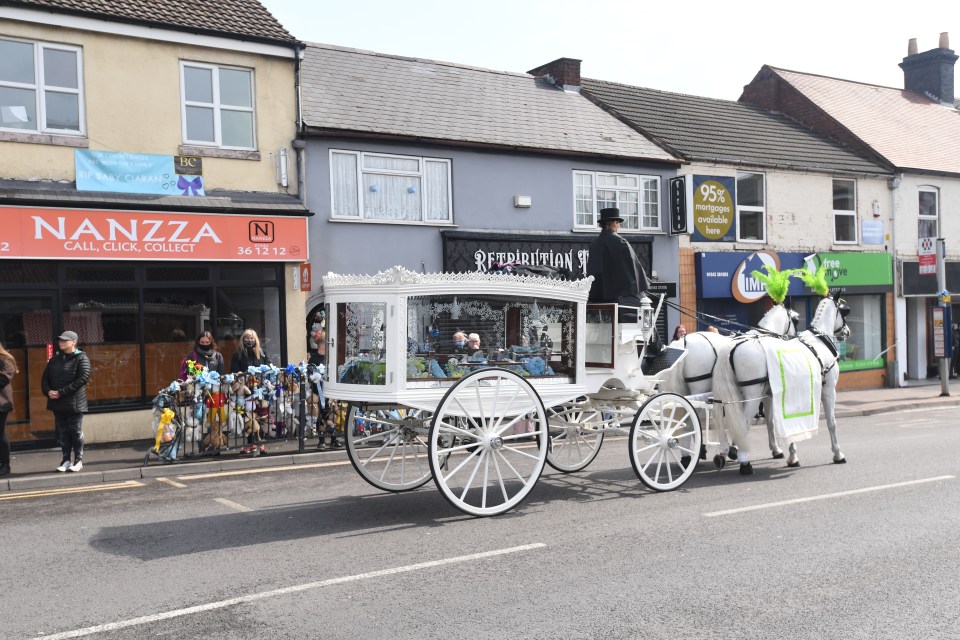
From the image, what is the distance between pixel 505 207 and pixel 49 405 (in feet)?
33.0

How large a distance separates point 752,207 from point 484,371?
55.2 feet

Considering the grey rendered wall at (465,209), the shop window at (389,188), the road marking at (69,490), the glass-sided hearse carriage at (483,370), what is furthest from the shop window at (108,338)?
the glass-sided hearse carriage at (483,370)

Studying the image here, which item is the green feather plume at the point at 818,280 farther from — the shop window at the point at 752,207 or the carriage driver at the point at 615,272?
the shop window at the point at 752,207

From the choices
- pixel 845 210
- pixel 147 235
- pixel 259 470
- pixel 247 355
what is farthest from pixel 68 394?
pixel 845 210

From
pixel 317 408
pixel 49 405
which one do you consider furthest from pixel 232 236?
pixel 49 405

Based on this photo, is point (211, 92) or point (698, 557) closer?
point (698, 557)

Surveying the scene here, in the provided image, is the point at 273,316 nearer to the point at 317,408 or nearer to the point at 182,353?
the point at 182,353

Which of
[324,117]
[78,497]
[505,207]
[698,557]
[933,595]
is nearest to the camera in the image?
[933,595]

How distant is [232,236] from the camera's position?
14477mm

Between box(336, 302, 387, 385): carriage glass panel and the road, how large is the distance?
1.32 meters

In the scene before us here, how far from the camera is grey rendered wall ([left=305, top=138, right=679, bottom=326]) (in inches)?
628

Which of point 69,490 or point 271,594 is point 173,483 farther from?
point 271,594

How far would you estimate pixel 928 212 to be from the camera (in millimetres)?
25812

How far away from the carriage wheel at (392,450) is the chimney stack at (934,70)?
95.3ft
